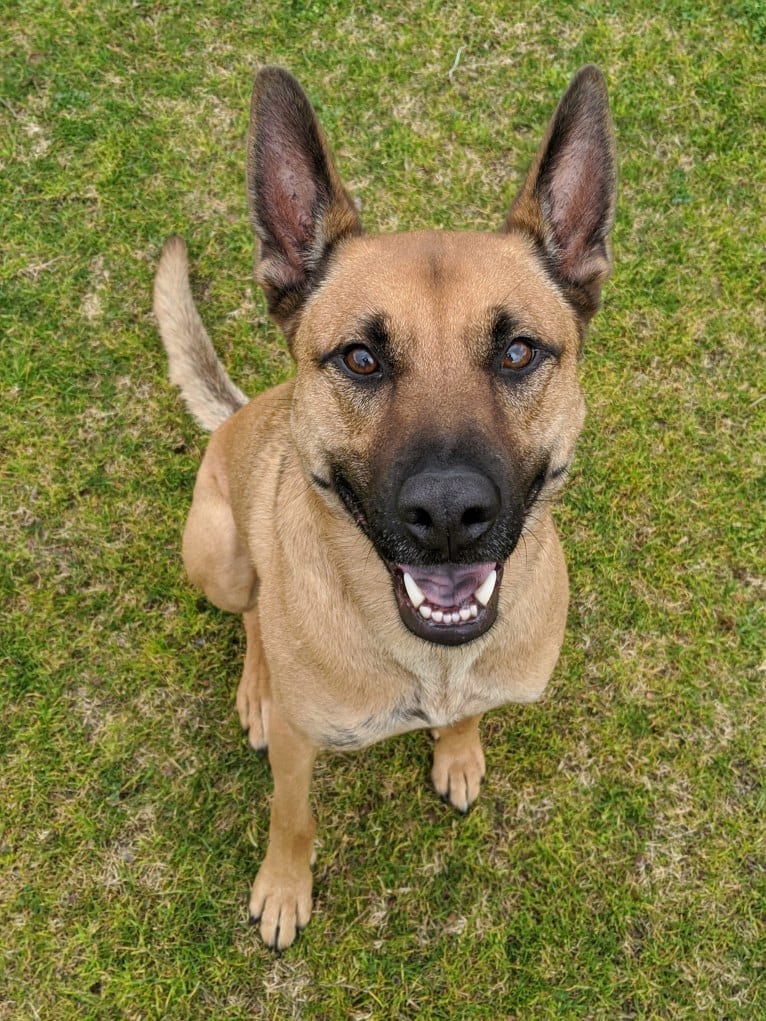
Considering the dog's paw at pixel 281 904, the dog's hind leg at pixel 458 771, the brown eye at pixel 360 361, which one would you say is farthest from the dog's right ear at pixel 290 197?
the dog's paw at pixel 281 904

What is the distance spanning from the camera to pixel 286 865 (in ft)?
12.5

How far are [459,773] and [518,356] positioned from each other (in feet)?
7.83

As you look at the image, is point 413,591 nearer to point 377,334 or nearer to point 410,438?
point 410,438

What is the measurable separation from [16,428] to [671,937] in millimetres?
4605

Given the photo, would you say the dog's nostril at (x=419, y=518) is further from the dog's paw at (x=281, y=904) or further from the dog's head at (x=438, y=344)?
the dog's paw at (x=281, y=904)

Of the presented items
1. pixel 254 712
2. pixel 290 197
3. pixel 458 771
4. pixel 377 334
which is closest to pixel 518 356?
pixel 377 334

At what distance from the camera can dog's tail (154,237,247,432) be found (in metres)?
4.43

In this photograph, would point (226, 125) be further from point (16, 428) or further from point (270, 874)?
point (270, 874)

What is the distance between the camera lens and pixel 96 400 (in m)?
4.91

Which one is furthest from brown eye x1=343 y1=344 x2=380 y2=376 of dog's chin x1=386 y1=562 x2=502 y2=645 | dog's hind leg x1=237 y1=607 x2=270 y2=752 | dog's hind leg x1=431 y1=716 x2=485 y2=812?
dog's hind leg x1=431 y1=716 x2=485 y2=812

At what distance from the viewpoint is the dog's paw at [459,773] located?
409 cm

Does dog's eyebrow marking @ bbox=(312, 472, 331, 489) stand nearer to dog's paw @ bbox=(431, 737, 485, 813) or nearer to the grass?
dog's paw @ bbox=(431, 737, 485, 813)

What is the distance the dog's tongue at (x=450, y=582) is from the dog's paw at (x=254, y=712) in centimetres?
180

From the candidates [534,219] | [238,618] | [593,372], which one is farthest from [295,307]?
[593,372]
